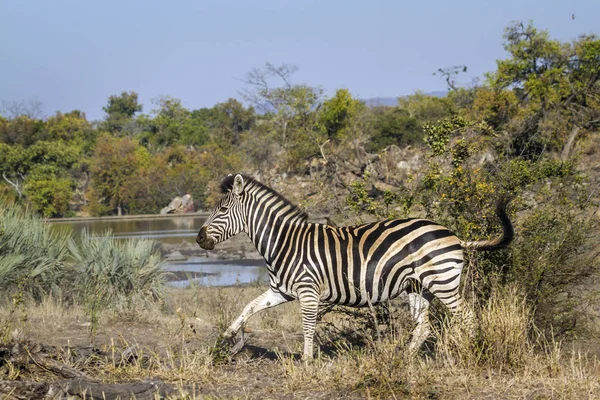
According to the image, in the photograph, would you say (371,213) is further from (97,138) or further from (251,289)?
(97,138)

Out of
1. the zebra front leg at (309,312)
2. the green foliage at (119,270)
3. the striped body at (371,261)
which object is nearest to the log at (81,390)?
the zebra front leg at (309,312)

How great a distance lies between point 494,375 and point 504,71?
1511 inches

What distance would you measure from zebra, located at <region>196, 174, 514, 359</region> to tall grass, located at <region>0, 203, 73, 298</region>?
603 cm

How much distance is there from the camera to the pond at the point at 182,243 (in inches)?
899

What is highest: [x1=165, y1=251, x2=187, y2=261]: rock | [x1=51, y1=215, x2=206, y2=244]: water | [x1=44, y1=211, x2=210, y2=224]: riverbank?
[x1=44, y1=211, x2=210, y2=224]: riverbank

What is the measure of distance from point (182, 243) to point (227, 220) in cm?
2553

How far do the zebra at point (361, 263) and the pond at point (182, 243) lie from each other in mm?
2606

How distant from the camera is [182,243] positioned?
33.8 meters

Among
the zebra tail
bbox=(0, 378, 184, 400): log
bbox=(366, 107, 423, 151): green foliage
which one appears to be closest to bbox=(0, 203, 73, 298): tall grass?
bbox=(0, 378, 184, 400): log

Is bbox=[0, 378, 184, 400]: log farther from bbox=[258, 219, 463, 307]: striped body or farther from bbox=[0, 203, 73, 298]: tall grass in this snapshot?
bbox=[0, 203, 73, 298]: tall grass

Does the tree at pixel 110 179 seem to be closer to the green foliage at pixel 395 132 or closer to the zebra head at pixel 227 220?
the green foliage at pixel 395 132

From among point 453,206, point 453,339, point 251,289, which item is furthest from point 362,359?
point 251,289

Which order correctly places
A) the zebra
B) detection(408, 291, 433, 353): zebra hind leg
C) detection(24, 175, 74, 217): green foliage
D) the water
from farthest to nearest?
detection(24, 175, 74, 217): green foliage, the water, the zebra, detection(408, 291, 433, 353): zebra hind leg

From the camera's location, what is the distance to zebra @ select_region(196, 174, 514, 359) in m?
7.72
